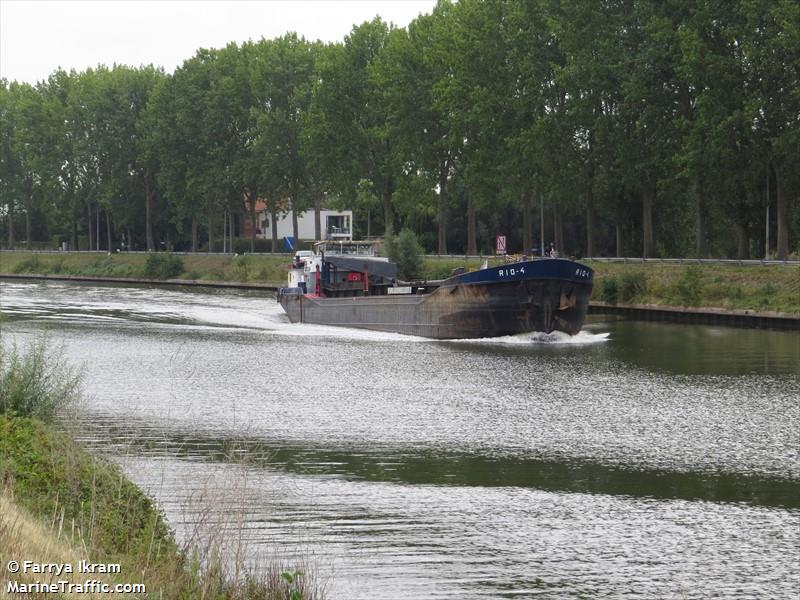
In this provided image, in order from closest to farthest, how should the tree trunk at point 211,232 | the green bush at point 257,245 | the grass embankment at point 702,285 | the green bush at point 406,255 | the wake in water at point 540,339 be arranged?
1. the wake in water at point 540,339
2. the grass embankment at point 702,285
3. the green bush at point 406,255
4. the tree trunk at point 211,232
5. the green bush at point 257,245

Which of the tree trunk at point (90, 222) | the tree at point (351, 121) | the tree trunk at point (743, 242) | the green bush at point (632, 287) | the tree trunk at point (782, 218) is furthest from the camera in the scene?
the tree trunk at point (90, 222)

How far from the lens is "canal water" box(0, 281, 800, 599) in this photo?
1730cm

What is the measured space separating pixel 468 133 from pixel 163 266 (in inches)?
1441

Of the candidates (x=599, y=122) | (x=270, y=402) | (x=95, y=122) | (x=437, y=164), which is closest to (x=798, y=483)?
(x=270, y=402)

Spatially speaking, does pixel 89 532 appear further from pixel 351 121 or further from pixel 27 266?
pixel 27 266

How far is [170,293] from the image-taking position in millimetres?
90125

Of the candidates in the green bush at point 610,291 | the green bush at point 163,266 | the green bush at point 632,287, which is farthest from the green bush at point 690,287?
the green bush at point 163,266

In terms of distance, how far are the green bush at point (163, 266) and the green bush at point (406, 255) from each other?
3730 centimetres

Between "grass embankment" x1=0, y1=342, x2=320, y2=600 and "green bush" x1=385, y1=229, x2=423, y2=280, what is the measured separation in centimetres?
5371

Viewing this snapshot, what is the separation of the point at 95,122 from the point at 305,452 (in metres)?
108

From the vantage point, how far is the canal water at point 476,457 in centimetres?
1730

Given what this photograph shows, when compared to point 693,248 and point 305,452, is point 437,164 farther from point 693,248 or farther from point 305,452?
point 305,452

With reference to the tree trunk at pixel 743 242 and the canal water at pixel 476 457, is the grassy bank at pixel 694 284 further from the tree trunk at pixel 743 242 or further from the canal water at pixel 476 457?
the canal water at pixel 476 457

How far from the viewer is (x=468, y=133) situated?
8319 cm
